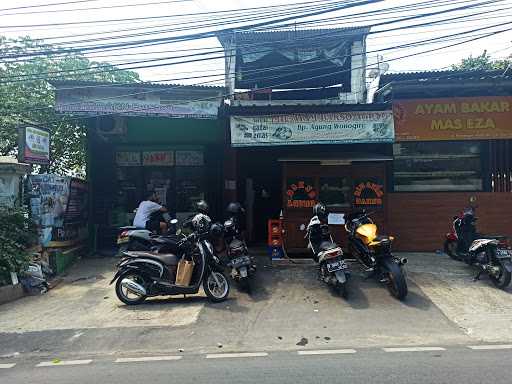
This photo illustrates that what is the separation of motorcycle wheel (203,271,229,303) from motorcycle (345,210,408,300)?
8.83 ft

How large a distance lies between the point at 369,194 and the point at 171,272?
5009mm

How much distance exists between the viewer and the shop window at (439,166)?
11.8 meters

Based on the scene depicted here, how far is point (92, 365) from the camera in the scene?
5.47 m

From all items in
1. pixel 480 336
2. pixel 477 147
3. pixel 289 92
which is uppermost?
pixel 289 92

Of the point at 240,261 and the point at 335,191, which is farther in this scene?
the point at 335,191

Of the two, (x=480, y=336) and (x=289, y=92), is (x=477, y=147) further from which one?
(x=480, y=336)

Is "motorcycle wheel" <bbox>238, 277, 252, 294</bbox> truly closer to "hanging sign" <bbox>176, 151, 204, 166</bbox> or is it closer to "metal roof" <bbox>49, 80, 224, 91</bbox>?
"metal roof" <bbox>49, 80, 224, 91</bbox>

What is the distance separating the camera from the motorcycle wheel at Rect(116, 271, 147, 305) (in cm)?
806

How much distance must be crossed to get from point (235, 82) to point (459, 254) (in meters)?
7.22

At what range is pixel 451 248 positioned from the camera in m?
10.5

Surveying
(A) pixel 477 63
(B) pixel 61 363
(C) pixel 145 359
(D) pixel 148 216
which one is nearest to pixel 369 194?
(D) pixel 148 216

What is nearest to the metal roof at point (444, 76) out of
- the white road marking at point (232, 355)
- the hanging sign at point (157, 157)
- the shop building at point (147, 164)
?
the shop building at point (147, 164)

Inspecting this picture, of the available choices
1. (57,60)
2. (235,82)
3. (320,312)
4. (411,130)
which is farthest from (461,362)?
(57,60)

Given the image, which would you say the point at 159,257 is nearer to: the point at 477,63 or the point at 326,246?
the point at 326,246
